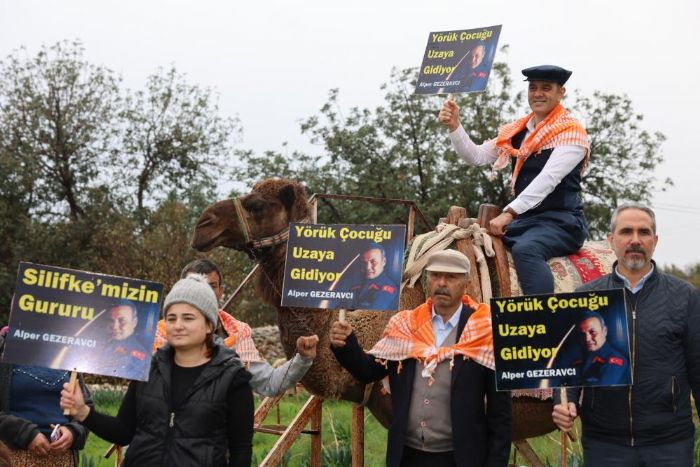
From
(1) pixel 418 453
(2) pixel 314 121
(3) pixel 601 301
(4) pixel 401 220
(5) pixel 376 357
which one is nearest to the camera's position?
(3) pixel 601 301

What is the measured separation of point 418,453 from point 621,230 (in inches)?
56.9

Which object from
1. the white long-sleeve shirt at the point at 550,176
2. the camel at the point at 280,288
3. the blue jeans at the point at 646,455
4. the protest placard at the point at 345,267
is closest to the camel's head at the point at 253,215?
the camel at the point at 280,288

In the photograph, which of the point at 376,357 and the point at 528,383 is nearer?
the point at 528,383

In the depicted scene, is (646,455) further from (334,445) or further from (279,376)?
(334,445)

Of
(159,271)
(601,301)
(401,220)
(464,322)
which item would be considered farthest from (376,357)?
(401,220)

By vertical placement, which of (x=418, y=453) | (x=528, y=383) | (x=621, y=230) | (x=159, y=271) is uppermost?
(x=159, y=271)

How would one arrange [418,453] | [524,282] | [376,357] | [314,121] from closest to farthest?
[418,453], [376,357], [524,282], [314,121]

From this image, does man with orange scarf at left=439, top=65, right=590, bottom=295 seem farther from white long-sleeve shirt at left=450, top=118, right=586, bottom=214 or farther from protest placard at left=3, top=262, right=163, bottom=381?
protest placard at left=3, top=262, right=163, bottom=381

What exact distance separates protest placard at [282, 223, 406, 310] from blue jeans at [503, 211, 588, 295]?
1.27 metres

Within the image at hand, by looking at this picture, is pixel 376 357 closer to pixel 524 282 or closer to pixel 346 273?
pixel 346 273

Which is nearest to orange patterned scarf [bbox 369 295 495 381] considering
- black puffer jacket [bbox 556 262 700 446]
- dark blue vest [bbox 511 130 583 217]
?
black puffer jacket [bbox 556 262 700 446]

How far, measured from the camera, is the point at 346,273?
5203 millimetres

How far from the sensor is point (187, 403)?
406 cm

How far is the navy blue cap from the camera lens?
6.18 meters
